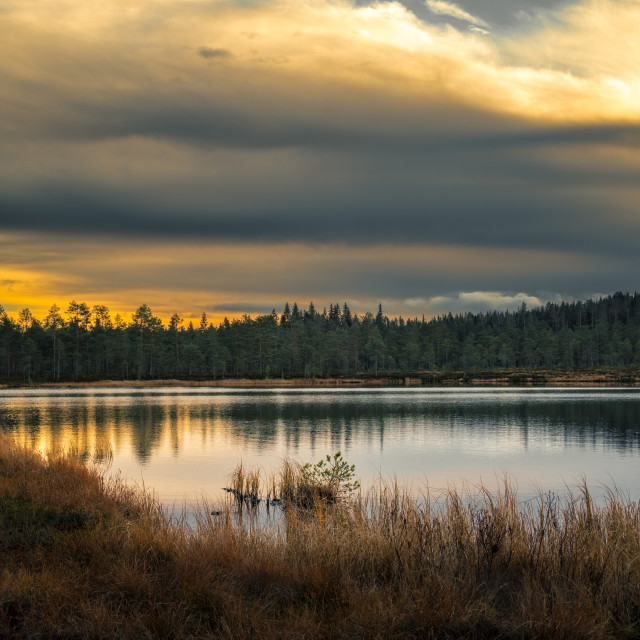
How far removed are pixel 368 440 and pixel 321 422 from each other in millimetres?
12041

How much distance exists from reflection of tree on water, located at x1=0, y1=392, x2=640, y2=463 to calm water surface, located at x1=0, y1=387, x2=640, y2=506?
90 millimetres

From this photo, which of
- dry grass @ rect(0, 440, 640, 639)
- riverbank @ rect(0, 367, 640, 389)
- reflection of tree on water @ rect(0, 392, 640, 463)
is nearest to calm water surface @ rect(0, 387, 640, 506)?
reflection of tree on water @ rect(0, 392, 640, 463)

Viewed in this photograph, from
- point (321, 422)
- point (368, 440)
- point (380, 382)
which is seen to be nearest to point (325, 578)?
point (368, 440)

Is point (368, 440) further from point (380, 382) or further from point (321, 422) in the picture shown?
point (380, 382)

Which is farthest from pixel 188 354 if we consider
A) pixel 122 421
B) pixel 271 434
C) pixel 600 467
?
Answer: pixel 600 467

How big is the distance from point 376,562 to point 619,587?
3778 mm

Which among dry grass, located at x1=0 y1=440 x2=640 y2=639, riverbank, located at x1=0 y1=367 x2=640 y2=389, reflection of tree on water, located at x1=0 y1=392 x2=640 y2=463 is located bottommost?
riverbank, located at x1=0 y1=367 x2=640 y2=389

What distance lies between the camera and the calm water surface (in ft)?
95.8

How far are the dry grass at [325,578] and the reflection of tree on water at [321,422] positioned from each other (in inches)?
915

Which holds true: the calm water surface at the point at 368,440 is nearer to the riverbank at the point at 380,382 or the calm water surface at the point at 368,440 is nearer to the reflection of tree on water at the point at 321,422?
the reflection of tree on water at the point at 321,422

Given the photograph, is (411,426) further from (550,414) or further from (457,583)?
(457,583)

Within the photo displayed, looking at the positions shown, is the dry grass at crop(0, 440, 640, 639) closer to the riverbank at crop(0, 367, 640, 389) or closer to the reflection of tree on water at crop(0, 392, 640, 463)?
the reflection of tree on water at crop(0, 392, 640, 463)

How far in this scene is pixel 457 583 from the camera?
32.9 feet

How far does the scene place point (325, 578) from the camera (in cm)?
1000
